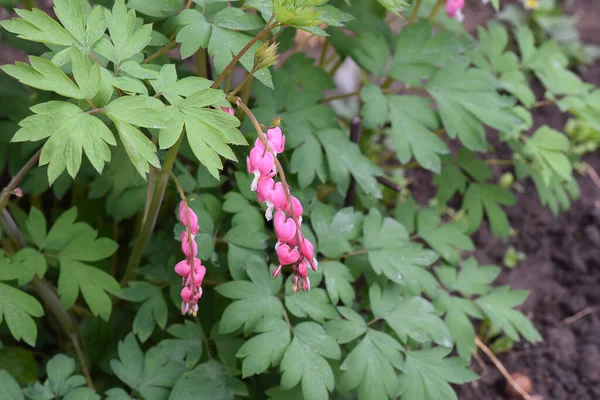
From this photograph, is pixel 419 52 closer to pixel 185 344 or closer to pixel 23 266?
pixel 185 344

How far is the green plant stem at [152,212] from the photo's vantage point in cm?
150

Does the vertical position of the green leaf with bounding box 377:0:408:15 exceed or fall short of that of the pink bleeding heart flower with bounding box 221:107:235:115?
it exceeds it

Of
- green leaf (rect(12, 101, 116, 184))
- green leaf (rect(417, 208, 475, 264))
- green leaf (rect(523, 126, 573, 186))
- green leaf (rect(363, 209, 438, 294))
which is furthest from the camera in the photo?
green leaf (rect(523, 126, 573, 186))

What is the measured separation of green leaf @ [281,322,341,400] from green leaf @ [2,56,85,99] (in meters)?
0.81

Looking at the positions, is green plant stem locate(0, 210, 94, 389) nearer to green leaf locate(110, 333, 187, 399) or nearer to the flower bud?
green leaf locate(110, 333, 187, 399)

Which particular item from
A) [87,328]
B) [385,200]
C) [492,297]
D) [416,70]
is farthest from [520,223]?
[87,328]

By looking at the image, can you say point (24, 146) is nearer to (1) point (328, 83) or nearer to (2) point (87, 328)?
(2) point (87, 328)

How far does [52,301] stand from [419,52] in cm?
138

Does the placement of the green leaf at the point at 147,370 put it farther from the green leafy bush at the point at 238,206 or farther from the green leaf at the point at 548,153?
the green leaf at the point at 548,153

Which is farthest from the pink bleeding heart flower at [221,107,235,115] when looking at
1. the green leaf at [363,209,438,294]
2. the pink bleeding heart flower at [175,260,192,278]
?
the green leaf at [363,209,438,294]

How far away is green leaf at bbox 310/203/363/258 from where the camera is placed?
1.83 m

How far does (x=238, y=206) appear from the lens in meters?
1.82

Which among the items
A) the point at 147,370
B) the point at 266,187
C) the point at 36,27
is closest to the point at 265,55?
the point at 266,187

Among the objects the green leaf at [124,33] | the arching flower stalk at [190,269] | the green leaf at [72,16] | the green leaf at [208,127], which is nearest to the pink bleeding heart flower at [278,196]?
the green leaf at [208,127]
